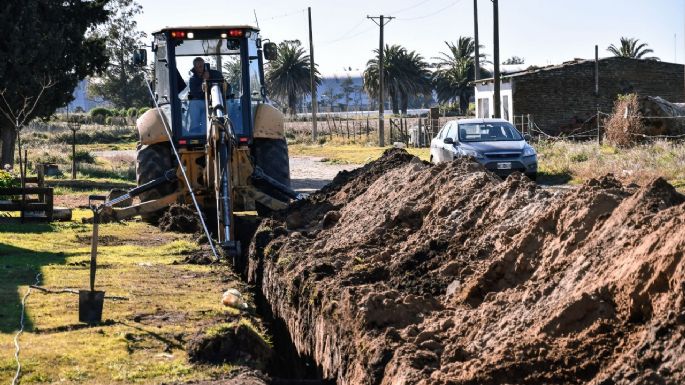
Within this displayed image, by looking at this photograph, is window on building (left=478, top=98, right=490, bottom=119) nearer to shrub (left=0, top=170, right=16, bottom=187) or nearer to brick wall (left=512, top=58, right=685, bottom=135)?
brick wall (left=512, top=58, right=685, bottom=135)

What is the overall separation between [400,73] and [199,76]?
74844 mm

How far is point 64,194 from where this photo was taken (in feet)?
95.9

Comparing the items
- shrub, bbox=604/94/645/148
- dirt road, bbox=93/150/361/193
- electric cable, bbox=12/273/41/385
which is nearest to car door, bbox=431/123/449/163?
dirt road, bbox=93/150/361/193

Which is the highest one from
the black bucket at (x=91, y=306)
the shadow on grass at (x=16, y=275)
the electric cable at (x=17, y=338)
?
the black bucket at (x=91, y=306)

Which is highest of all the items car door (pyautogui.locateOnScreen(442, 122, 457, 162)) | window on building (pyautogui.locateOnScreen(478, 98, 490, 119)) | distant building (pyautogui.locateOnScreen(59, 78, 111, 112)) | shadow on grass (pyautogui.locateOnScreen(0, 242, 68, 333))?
distant building (pyautogui.locateOnScreen(59, 78, 111, 112))

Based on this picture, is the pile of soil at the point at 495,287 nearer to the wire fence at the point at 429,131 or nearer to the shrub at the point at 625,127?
the wire fence at the point at 429,131

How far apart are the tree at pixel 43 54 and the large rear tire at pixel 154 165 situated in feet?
47.1

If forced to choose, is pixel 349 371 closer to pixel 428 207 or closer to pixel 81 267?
pixel 428 207

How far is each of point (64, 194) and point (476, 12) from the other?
32782 mm

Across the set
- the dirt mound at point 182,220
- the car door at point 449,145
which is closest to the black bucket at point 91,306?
the dirt mound at point 182,220

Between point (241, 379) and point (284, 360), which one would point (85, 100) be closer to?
point (284, 360)

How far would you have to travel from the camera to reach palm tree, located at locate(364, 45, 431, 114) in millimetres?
90875

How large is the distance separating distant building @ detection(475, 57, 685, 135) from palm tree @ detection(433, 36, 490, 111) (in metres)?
35.5

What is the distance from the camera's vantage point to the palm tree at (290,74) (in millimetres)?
97500
